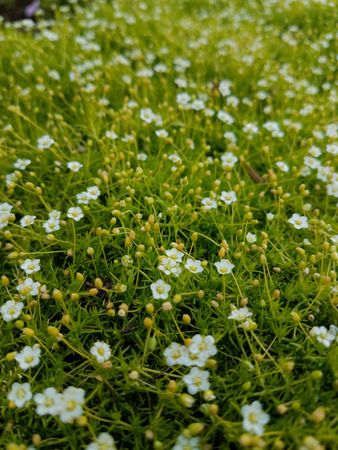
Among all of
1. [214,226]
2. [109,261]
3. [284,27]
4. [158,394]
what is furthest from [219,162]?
[284,27]

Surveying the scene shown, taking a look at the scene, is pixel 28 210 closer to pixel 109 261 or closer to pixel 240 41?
pixel 109 261

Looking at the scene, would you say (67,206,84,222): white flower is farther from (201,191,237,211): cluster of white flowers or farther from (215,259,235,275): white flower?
(215,259,235,275): white flower

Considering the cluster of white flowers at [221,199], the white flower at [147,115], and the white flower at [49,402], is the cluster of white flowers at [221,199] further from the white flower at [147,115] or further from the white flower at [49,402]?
the white flower at [49,402]

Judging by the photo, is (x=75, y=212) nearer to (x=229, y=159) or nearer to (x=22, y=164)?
(x=22, y=164)

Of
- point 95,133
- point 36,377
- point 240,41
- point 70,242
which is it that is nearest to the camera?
point 36,377

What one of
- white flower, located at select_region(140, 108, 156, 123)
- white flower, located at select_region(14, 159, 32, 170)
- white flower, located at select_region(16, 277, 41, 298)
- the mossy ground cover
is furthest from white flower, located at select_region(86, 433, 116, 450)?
white flower, located at select_region(140, 108, 156, 123)

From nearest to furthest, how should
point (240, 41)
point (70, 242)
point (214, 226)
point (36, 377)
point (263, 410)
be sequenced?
point (263, 410)
point (36, 377)
point (70, 242)
point (214, 226)
point (240, 41)

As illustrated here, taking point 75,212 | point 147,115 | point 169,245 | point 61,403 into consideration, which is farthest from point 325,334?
point 147,115
